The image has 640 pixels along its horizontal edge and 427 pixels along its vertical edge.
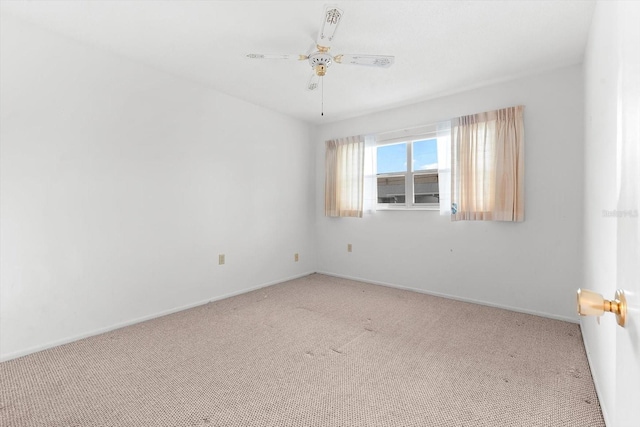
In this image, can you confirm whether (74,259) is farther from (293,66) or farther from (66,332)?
(293,66)

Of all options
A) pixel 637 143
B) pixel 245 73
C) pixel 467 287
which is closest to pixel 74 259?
pixel 245 73

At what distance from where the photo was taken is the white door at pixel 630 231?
16.7 inches

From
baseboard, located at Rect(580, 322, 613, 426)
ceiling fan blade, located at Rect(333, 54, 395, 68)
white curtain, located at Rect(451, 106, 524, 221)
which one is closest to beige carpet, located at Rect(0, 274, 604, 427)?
baseboard, located at Rect(580, 322, 613, 426)

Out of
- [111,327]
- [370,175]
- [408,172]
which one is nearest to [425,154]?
[408,172]

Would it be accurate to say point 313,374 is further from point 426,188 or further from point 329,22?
point 426,188

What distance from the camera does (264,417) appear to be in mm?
1476

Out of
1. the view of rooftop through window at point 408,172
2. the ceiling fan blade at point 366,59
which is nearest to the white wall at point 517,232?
the view of rooftop through window at point 408,172

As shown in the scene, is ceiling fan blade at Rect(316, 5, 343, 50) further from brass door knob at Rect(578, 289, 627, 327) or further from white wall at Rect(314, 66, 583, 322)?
white wall at Rect(314, 66, 583, 322)

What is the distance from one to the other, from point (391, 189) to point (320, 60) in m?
2.18

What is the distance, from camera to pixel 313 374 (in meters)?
1.86

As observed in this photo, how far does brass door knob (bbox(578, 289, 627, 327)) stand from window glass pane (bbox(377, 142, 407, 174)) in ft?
11.3

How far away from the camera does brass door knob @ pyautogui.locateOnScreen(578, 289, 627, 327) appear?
49 cm

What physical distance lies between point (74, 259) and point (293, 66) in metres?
2.40

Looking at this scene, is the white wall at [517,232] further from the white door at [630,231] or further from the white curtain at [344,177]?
the white door at [630,231]
